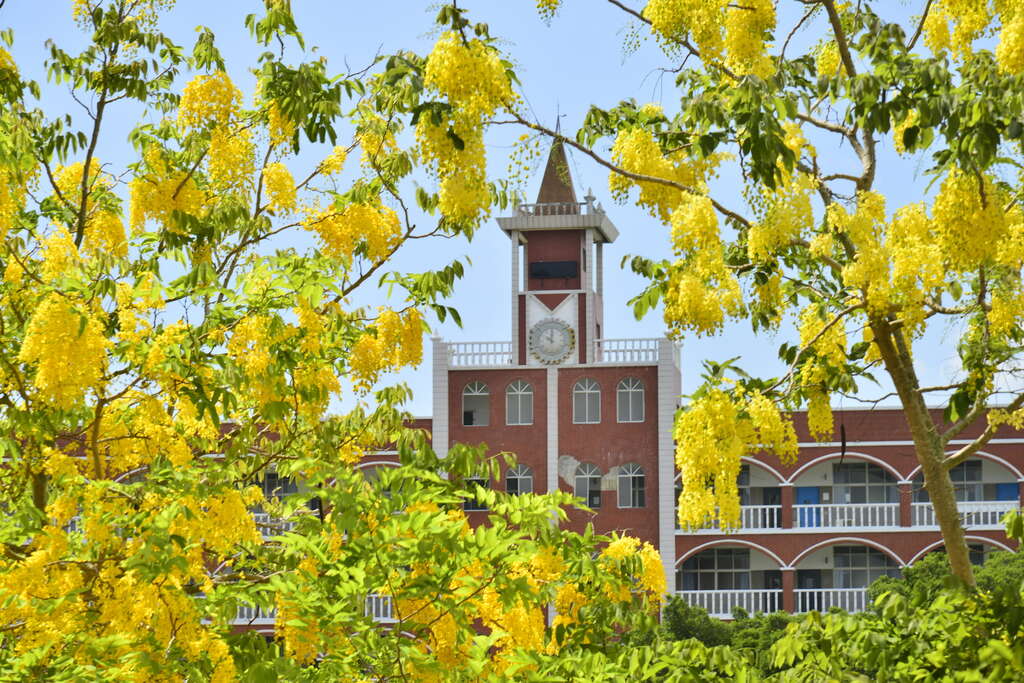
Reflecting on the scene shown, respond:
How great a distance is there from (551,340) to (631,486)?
11.8 feet

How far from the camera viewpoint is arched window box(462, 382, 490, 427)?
1177 inches

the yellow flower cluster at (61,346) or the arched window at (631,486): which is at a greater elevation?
the arched window at (631,486)

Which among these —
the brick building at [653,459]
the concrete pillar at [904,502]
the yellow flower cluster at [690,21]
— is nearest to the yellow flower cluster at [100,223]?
the yellow flower cluster at [690,21]

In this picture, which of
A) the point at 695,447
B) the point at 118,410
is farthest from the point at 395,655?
the point at 118,410

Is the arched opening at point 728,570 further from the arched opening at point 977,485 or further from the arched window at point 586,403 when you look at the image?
the arched window at point 586,403

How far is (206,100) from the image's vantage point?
7.59m

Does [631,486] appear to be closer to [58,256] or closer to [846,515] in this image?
[846,515]

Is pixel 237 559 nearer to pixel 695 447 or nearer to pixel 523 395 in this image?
pixel 695 447

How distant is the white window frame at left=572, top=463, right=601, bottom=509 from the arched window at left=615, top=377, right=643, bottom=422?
1.23m

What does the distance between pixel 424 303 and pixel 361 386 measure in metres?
0.56

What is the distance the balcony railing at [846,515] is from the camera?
2862cm

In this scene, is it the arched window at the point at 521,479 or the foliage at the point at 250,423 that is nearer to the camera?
the foliage at the point at 250,423

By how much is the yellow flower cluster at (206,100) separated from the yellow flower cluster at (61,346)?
197cm

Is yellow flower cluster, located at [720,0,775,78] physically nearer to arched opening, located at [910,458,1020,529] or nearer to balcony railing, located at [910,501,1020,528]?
balcony railing, located at [910,501,1020,528]
